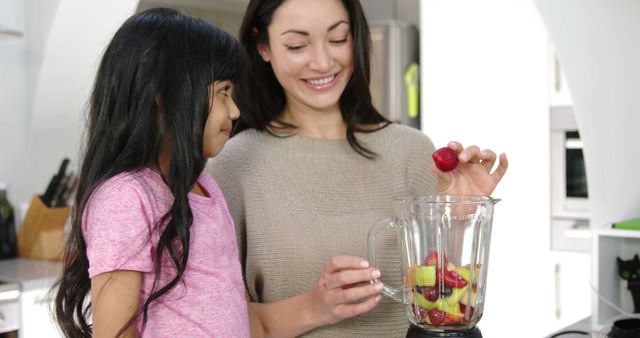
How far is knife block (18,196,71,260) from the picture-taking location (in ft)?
8.73

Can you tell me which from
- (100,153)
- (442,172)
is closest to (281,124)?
(442,172)

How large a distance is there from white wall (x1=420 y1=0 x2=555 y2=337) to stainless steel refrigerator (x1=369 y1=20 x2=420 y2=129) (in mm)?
237

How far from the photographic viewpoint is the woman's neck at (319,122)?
1360 mm

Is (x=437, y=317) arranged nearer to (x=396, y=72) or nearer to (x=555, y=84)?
(x=555, y=84)

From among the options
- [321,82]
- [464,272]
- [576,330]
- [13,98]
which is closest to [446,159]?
[464,272]

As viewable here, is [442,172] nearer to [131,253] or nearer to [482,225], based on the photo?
[482,225]

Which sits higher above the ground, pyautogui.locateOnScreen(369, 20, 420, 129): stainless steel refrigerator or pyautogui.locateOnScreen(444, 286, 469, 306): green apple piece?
pyautogui.locateOnScreen(369, 20, 420, 129): stainless steel refrigerator

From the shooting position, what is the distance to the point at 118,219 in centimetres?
87

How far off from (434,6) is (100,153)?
2.62 metres

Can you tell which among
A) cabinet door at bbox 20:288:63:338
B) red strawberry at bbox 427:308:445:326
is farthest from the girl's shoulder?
cabinet door at bbox 20:288:63:338

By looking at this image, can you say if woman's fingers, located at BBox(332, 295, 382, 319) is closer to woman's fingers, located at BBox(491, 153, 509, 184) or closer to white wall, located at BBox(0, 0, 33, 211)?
woman's fingers, located at BBox(491, 153, 509, 184)

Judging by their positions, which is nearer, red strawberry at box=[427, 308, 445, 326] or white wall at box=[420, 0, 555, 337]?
red strawberry at box=[427, 308, 445, 326]

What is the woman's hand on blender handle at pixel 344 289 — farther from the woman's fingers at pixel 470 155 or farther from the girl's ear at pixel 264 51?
the girl's ear at pixel 264 51

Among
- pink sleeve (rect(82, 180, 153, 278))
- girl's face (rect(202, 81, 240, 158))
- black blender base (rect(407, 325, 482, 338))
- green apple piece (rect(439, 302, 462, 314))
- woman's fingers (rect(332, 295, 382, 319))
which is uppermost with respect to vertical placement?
girl's face (rect(202, 81, 240, 158))
